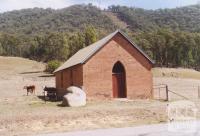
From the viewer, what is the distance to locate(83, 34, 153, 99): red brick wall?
37.4 m

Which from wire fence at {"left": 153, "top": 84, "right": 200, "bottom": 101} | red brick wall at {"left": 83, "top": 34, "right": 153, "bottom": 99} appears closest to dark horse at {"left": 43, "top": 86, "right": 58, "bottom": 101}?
red brick wall at {"left": 83, "top": 34, "right": 153, "bottom": 99}

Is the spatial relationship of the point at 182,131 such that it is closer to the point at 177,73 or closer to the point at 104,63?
the point at 104,63

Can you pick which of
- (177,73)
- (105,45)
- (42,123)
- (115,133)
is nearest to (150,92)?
(105,45)

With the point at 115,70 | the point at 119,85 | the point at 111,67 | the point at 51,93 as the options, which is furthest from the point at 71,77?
the point at 119,85

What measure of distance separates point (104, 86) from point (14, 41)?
114418mm

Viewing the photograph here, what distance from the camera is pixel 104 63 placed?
1501 inches

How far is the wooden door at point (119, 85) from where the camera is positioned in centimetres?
3881

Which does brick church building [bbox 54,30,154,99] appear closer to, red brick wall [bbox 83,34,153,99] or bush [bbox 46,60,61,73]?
red brick wall [bbox 83,34,153,99]

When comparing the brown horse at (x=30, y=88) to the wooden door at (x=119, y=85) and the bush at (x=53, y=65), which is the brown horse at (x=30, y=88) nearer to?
A: the wooden door at (x=119, y=85)

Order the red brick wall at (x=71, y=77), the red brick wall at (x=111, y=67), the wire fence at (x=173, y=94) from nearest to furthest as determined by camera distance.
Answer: the wire fence at (x=173, y=94)
the red brick wall at (x=111, y=67)
the red brick wall at (x=71, y=77)

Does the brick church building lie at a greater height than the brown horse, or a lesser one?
greater

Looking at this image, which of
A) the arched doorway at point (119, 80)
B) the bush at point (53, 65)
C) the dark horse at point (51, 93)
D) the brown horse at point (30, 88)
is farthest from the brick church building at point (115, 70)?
the bush at point (53, 65)

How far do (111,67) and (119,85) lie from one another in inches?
82.0

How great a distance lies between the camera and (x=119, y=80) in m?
39.2
